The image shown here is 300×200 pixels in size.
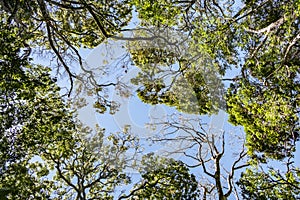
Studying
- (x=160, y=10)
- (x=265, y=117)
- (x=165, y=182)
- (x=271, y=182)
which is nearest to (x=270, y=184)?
(x=271, y=182)

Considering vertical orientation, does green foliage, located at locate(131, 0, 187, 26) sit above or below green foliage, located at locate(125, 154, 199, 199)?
above

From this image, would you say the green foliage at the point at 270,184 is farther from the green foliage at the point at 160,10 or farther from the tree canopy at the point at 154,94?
the green foliage at the point at 160,10

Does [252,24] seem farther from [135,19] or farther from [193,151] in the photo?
[193,151]

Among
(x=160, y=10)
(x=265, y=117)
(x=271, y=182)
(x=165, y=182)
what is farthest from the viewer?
(x=165, y=182)

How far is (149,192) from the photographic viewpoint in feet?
29.4

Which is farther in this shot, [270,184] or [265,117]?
[270,184]

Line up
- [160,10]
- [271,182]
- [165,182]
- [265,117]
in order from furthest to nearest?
[165,182], [271,182], [160,10], [265,117]

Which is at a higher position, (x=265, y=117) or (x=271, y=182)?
(x=265, y=117)

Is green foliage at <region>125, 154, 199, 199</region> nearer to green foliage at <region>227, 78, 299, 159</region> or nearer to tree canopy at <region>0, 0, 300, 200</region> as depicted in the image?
tree canopy at <region>0, 0, 300, 200</region>

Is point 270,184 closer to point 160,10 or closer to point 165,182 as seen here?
point 165,182

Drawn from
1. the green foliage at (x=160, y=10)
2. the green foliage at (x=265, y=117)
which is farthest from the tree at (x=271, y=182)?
the green foliage at (x=160, y=10)

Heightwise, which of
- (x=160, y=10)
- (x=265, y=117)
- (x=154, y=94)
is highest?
(x=160, y=10)

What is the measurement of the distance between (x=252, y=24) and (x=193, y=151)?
4.70 meters

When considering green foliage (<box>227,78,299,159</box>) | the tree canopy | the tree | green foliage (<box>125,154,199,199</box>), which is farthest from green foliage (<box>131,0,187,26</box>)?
the tree
